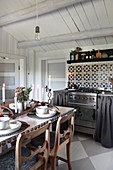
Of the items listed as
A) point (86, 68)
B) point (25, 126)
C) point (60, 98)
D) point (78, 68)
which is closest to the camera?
point (25, 126)

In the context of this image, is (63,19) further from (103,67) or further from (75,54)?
(103,67)

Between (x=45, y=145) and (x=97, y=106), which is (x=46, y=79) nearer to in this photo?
(x=97, y=106)

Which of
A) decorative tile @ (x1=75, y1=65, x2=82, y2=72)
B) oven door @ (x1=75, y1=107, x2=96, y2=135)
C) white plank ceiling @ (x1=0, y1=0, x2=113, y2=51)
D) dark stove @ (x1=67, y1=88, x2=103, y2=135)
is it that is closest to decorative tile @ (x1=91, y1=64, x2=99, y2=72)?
decorative tile @ (x1=75, y1=65, x2=82, y2=72)

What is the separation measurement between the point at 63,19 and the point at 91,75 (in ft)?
5.14

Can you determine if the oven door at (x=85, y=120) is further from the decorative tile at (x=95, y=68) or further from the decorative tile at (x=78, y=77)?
the decorative tile at (x=95, y=68)

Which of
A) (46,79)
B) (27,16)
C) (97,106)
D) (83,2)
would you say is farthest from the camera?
(46,79)

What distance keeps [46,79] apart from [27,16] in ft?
6.94

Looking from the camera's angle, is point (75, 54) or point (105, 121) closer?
point (105, 121)

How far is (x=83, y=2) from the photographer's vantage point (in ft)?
9.14

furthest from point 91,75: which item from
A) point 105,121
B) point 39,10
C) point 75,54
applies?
point 39,10

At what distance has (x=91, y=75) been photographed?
373 cm

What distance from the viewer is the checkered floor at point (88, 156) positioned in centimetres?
215

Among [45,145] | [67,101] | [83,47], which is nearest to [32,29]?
[83,47]

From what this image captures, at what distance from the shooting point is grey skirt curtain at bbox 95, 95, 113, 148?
2738mm
